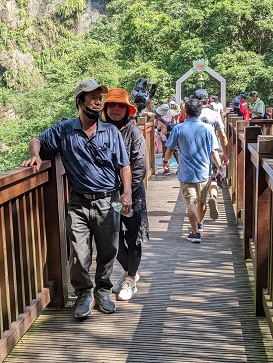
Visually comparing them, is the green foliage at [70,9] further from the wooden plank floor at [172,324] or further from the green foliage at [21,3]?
the wooden plank floor at [172,324]

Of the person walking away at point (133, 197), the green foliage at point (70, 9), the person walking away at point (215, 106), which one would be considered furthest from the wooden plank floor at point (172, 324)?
the green foliage at point (70, 9)

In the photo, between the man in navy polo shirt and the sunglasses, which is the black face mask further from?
the sunglasses

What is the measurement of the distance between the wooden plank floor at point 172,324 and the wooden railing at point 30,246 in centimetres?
22

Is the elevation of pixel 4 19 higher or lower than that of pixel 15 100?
higher

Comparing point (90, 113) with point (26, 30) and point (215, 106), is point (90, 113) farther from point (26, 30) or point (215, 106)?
point (26, 30)

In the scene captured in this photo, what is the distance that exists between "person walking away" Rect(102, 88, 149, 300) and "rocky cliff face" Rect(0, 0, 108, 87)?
1268 inches

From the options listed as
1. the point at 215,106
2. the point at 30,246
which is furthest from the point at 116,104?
the point at 215,106

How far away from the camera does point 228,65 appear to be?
28688 mm

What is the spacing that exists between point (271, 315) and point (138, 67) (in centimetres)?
2520

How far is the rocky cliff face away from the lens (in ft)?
117

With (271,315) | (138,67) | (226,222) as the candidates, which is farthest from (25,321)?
(138,67)

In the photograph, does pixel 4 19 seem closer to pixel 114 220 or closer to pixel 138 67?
pixel 138 67

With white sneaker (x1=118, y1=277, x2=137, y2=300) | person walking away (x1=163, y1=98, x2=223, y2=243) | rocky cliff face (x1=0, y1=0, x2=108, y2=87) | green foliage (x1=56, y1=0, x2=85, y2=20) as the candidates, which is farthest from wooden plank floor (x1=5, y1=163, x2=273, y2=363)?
green foliage (x1=56, y1=0, x2=85, y2=20)

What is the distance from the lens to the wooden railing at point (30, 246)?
A: 3.14m
